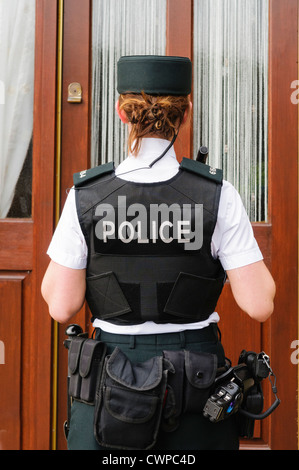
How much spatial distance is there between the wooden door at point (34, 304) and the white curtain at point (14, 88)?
65mm

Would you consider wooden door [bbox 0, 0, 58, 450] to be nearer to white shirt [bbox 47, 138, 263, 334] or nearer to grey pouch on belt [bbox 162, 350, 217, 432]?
white shirt [bbox 47, 138, 263, 334]

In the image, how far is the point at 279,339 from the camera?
2717 millimetres

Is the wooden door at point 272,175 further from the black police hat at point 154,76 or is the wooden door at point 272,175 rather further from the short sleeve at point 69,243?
the short sleeve at point 69,243

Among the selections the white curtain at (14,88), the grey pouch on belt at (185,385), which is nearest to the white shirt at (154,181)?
the grey pouch on belt at (185,385)

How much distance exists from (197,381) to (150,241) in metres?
0.43

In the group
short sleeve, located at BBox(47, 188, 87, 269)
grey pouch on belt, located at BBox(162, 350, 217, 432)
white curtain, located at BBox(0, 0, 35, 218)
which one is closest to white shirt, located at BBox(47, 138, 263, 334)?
short sleeve, located at BBox(47, 188, 87, 269)

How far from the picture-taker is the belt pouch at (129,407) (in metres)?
1.51

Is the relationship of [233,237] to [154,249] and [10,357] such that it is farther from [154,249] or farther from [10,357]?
[10,357]

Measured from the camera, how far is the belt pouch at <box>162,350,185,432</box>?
5.05ft

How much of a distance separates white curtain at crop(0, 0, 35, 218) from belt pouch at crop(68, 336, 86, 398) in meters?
1.30

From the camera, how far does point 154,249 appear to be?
1.60 m
